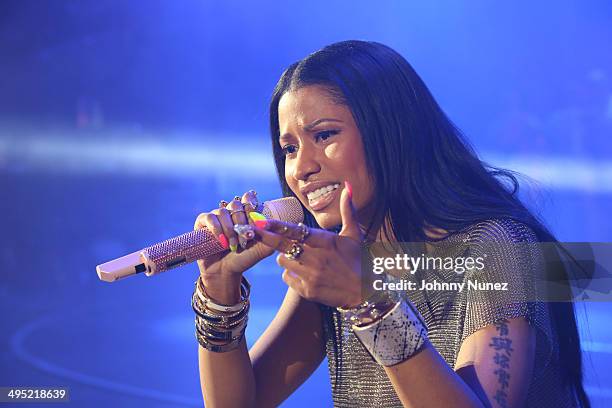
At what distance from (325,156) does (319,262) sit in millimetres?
418

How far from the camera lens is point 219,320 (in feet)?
4.27

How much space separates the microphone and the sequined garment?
0.33 metres

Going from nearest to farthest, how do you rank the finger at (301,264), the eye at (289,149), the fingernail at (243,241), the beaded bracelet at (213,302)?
1. the finger at (301,264)
2. the fingernail at (243,241)
3. the beaded bracelet at (213,302)
4. the eye at (289,149)

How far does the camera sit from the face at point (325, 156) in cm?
132

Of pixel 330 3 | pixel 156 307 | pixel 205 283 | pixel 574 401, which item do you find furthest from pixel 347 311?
pixel 156 307

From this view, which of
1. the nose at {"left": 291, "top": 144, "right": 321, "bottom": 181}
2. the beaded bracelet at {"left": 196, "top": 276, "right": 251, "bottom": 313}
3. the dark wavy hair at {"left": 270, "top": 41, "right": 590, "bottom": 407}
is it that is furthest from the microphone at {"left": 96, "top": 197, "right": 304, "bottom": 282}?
the dark wavy hair at {"left": 270, "top": 41, "right": 590, "bottom": 407}

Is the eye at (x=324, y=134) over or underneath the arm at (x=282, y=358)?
over

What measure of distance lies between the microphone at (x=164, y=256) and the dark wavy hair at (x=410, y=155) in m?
0.33

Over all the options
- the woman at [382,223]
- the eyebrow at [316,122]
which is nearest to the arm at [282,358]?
the woman at [382,223]

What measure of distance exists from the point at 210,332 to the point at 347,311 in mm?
417

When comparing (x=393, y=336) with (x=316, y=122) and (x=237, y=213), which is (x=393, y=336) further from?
(x=316, y=122)

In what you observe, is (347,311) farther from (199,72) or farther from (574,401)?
(199,72)

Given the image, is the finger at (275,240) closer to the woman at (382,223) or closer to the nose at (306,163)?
the woman at (382,223)

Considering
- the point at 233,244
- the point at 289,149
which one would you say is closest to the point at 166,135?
the point at 289,149
